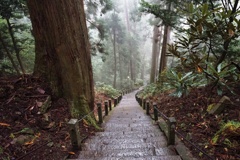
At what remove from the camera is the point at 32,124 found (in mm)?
3668

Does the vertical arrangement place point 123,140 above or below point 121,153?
below

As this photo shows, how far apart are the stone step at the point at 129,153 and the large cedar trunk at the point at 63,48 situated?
137cm

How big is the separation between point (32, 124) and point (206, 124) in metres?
3.76

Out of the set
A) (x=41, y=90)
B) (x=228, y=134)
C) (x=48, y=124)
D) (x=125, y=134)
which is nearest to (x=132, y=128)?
(x=125, y=134)

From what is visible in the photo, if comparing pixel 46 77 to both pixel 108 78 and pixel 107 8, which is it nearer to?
pixel 107 8

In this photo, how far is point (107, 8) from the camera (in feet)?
39.2

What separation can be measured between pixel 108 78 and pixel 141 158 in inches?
1059

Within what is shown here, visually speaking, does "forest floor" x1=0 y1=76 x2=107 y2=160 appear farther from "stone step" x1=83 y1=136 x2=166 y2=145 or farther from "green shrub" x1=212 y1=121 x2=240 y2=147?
"green shrub" x1=212 y1=121 x2=240 y2=147

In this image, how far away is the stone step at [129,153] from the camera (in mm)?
3145

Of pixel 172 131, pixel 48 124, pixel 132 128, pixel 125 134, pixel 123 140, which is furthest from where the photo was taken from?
pixel 132 128

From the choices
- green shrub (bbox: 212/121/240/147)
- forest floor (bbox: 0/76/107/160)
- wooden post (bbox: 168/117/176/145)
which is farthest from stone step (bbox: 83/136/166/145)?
green shrub (bbox: 212/121/240/147)

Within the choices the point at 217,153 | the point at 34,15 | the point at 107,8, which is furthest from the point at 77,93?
the point at 107,8

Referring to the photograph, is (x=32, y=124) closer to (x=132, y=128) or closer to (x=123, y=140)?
(x=123, y=140)

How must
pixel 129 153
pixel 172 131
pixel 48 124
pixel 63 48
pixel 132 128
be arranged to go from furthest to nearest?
pixel 132 128, pixel 63 48, pixel 48 124, pixel 172 131, pixel 129 153
